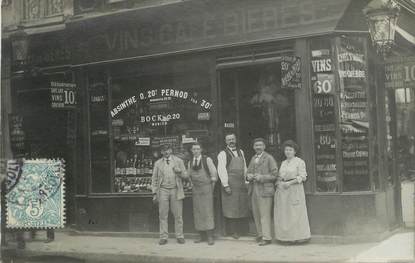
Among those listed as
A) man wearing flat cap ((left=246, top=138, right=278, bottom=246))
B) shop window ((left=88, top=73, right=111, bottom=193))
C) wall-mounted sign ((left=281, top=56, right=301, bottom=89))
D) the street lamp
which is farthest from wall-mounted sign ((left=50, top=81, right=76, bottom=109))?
the street lamp

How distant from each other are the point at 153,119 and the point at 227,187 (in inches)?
77.9

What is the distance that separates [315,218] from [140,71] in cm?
405

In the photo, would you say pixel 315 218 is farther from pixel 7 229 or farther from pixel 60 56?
pixel 60 56

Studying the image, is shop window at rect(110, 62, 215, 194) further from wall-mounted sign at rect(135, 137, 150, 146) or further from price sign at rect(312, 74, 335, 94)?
price sign at rect(312, 74, 335, 94)

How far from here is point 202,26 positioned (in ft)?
33.1

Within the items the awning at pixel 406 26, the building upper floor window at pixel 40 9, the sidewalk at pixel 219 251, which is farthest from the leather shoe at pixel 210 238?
the building upper floor window at pixel 40 9

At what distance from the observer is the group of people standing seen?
30.1 feet

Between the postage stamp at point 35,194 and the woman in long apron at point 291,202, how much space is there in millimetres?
3417

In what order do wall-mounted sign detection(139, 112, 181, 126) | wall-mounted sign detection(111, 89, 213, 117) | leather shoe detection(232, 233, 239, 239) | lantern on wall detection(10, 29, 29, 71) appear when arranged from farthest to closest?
1. lantern on wall detection(10, 29, 29, 71)
2. wall-mounted sign detection(139, 112, 181, 126)
3. wall-mounted sign detection(111, 89, 213, 117)
4. leather shoe detection(232, 233, 239, 239)

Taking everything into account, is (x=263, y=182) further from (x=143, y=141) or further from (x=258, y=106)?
(x=143, y=141)

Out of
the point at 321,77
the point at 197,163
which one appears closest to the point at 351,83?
the point at 321,77

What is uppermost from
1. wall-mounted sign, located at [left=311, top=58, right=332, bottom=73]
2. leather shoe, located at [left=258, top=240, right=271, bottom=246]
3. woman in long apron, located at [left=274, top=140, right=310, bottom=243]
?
wall-mounted sign, located at [left=311, top=58, right=332, bottom=73]

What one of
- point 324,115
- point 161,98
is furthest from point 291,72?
point 161,98

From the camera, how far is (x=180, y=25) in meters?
10.3
